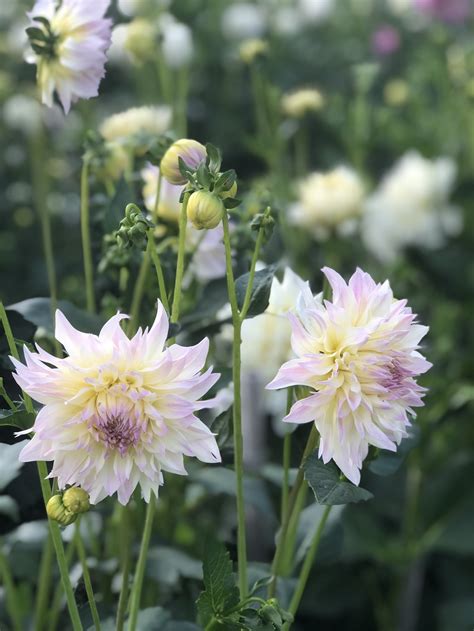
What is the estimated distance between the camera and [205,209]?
1.78ft

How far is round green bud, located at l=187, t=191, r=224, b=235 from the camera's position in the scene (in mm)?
543

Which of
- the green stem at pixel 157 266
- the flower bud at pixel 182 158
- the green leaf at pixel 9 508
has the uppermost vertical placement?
the flower bud at pixel 182 158

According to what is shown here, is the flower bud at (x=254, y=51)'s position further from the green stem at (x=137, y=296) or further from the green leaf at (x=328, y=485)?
the green leaf at (x=328, y=485)

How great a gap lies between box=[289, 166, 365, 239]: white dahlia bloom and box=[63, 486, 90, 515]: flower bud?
961 mm

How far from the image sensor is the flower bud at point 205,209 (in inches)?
21.4

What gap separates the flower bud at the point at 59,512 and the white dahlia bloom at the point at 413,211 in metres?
1.20

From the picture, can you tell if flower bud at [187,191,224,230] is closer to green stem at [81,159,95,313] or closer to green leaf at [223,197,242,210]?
green leaf at [223,197,242,210]

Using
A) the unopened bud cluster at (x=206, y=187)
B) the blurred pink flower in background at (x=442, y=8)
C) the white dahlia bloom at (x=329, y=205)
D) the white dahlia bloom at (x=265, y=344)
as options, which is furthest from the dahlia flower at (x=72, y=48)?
the blurred pink flower in background at (x=442, y=8)

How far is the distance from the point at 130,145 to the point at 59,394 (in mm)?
369

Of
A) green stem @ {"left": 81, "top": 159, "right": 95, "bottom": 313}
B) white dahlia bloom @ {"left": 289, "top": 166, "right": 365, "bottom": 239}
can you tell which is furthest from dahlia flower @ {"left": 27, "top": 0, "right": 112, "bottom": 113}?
white dahlia bloom @ {"left": 289, "top": 166, "right": 365, "bottom": 239}

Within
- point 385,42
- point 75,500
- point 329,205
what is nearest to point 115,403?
point 75,500

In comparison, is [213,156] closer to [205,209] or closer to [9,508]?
[205,209]

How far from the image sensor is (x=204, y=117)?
7.60ft

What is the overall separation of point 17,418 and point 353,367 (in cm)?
20
